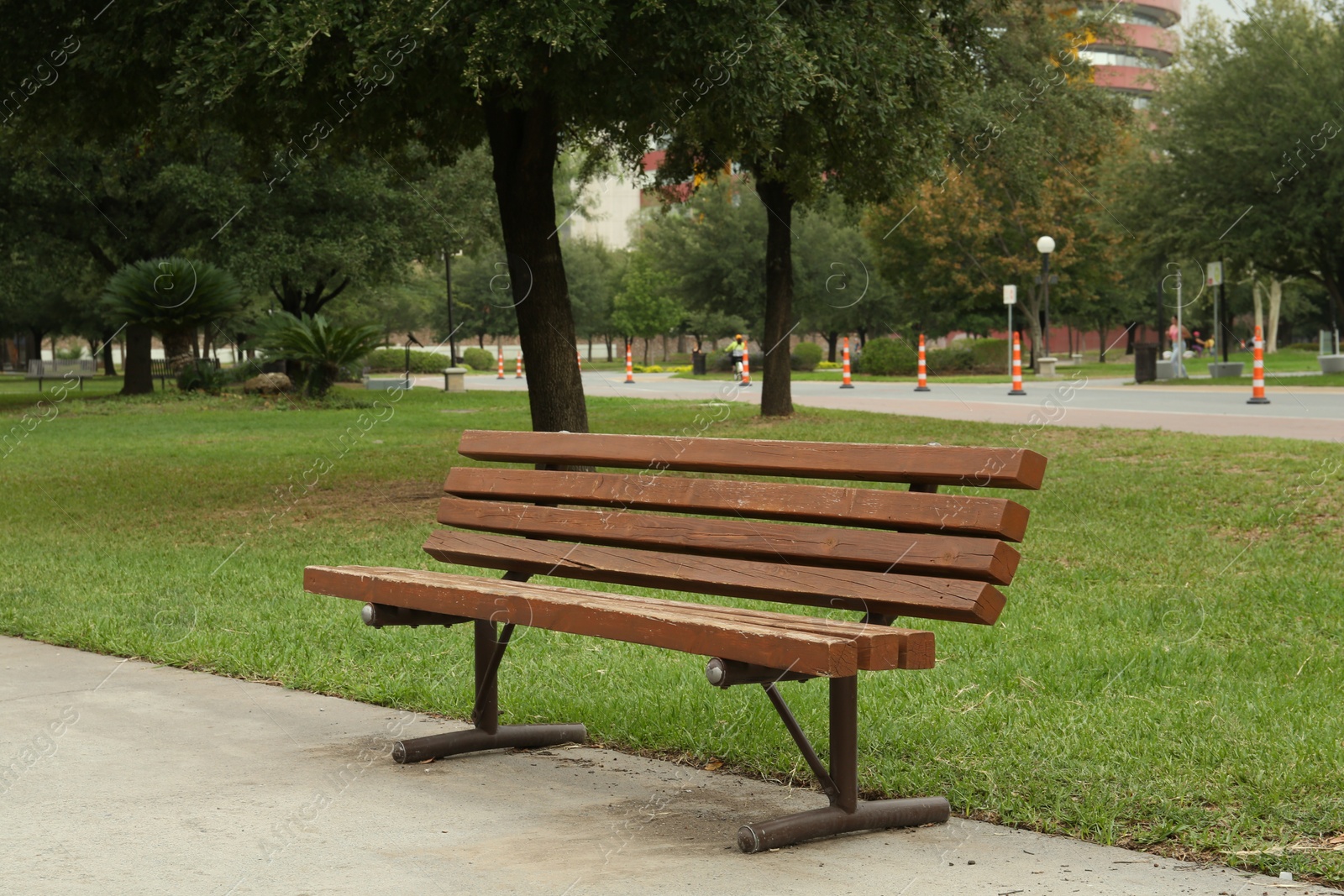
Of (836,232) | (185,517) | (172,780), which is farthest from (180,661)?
(836,232)

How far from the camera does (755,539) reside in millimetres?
4641

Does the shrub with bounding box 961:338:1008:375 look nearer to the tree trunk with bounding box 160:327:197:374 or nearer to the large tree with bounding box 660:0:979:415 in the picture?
the tree trunk with bounding box 160:327:197:374

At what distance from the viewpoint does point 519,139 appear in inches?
499

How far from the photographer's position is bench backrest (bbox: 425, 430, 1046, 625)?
13.4ft

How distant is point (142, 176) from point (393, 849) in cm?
3037

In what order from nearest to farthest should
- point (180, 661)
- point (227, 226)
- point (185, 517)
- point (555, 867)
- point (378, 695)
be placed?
1. point (555, 867)
2. point (378, 695)
3. point (180, 661)
4. point (185, 517)
5. point (227, 226)

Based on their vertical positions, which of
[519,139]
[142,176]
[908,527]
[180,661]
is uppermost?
[142,176]

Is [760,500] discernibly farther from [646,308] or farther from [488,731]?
[646,308]

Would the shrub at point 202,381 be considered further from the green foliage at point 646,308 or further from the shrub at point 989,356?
the green foliage at point 646,308

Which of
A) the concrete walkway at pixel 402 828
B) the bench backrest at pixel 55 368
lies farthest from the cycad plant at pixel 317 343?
the concrete walkway at pixel 402 828

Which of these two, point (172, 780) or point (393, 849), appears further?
point (172, 780)

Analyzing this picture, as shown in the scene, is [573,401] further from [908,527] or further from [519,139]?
[908,527]

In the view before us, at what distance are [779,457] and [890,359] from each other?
4071cm

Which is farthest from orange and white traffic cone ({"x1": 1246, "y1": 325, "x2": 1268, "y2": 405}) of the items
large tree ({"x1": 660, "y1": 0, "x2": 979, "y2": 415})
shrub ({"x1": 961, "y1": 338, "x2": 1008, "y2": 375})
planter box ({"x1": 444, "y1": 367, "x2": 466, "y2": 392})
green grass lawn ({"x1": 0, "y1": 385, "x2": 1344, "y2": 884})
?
shrub ({"x1": 961, "y1": 338, "x2": 1008, "y2": 375})
